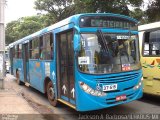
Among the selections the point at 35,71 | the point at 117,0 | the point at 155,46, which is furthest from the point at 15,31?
the point at 155,46

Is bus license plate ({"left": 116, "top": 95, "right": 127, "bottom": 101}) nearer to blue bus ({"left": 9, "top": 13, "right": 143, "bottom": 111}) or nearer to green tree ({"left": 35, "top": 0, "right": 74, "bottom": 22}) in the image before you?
blue bus ({"left": 9, "top": 13, "right": 143, "bottom": 111})

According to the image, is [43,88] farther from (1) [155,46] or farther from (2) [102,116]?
(1) [155,46]

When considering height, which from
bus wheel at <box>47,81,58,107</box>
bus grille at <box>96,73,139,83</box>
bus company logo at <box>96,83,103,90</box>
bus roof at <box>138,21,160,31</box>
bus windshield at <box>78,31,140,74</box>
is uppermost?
bus roof at <box>138,21,160,31</box>

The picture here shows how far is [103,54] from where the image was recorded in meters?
7.27

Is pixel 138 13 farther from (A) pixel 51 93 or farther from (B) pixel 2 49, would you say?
(A) pixel 51 93

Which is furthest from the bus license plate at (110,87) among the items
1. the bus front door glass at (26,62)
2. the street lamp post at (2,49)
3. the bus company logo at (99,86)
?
the bus front door glass at (26,62)

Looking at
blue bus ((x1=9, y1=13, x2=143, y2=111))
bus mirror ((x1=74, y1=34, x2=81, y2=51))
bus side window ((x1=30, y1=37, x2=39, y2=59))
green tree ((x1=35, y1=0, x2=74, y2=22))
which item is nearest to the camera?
bus mirror ((x1=74, y1=34, x2=81, y2=51))

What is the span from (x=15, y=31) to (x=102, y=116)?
1657 inches

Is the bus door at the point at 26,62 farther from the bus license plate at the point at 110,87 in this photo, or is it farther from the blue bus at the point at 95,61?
the bus license plate at the point at 110,87

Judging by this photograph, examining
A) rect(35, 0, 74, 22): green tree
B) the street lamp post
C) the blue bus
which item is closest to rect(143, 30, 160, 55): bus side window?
the blue bus

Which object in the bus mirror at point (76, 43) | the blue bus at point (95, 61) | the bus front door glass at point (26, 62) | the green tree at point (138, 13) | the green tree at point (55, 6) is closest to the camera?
the bus mirror at point (76, 43)

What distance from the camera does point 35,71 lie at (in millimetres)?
11711

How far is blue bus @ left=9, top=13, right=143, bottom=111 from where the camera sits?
709cm

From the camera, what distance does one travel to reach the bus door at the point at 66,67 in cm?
775
